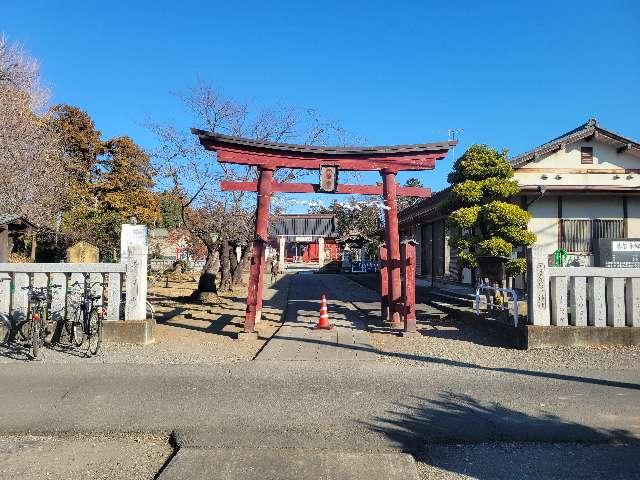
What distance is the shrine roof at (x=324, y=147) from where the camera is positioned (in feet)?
35.6

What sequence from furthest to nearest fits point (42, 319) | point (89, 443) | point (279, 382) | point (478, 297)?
point (478, 297) < point (42, 319) < point (279, 382) < point (89, 443)

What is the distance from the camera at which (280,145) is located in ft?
36.7

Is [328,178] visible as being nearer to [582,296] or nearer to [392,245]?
[392,245]

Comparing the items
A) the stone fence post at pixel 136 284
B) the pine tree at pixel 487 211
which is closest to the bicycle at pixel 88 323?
the stone fence post at pixel 136 284

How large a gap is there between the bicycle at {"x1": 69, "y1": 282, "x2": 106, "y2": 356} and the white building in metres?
9.57

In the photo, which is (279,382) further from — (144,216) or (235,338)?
(144,216)

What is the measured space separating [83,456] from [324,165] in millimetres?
8449

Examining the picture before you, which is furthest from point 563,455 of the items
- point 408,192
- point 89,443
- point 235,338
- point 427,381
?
point 408,192

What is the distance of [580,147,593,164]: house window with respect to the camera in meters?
16.2

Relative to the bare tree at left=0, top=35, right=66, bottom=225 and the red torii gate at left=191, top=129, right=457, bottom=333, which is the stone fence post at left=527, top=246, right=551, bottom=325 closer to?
the red torii gate at left=191, top=129, right=457, bottom=333

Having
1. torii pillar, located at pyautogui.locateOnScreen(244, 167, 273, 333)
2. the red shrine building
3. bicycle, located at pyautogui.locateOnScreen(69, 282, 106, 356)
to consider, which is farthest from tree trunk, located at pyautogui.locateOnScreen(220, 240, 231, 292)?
the red shrine building

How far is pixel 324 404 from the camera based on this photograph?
5324 mm

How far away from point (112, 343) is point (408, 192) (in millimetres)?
7031

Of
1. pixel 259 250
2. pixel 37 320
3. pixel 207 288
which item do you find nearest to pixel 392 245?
pixel 259 250
